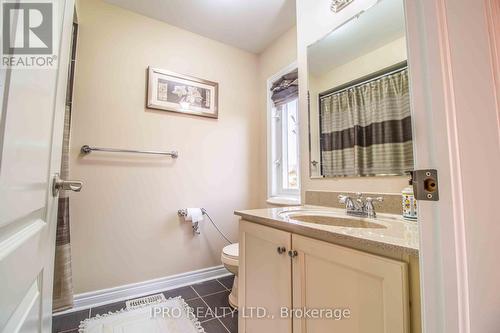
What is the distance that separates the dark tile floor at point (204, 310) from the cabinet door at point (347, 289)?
0.78 m

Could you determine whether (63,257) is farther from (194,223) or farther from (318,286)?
(318,286)

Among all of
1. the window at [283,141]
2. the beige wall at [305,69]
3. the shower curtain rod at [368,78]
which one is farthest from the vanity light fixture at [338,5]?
the window at [283,141]

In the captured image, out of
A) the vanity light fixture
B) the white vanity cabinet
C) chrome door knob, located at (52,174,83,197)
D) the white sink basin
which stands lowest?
the white vanity cabinet

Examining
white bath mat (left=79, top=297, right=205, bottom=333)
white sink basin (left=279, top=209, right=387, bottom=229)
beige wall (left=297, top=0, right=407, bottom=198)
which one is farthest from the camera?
white bath mat (left=79, top=297, right=205, bottom=333)

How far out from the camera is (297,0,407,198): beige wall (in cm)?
122

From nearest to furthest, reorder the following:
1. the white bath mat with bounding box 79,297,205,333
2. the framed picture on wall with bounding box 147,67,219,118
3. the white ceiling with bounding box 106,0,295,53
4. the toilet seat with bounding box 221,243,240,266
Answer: the white bath mat with bounding box 79,297,205,333
the toilet seat with bounding box 221,243,240,266
the white ceiling with bounding box 106,0,295,53
the framed picture on wall with bounding box 147,67,219,118

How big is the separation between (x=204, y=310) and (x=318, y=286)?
114 cm

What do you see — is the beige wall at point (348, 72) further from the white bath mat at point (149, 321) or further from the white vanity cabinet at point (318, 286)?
the white bath mat at point (149, 321)

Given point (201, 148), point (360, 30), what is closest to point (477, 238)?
point (360, 30)

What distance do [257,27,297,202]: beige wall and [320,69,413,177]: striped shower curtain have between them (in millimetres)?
827

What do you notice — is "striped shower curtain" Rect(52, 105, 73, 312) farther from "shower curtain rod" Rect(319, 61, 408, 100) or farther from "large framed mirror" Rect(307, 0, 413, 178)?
"shower curtain rod" Rect(319, 61, 408, 100)

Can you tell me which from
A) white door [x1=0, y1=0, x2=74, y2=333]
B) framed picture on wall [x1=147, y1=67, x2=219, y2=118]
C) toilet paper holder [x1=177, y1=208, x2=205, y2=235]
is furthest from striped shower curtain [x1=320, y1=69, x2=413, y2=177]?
white door [x1=0, y1=0, x2=74, y2=333]

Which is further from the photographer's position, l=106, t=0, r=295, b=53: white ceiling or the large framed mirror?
l=106, t=0, r=295, b=53: white ceiling

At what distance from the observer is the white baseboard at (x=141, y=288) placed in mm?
1627
